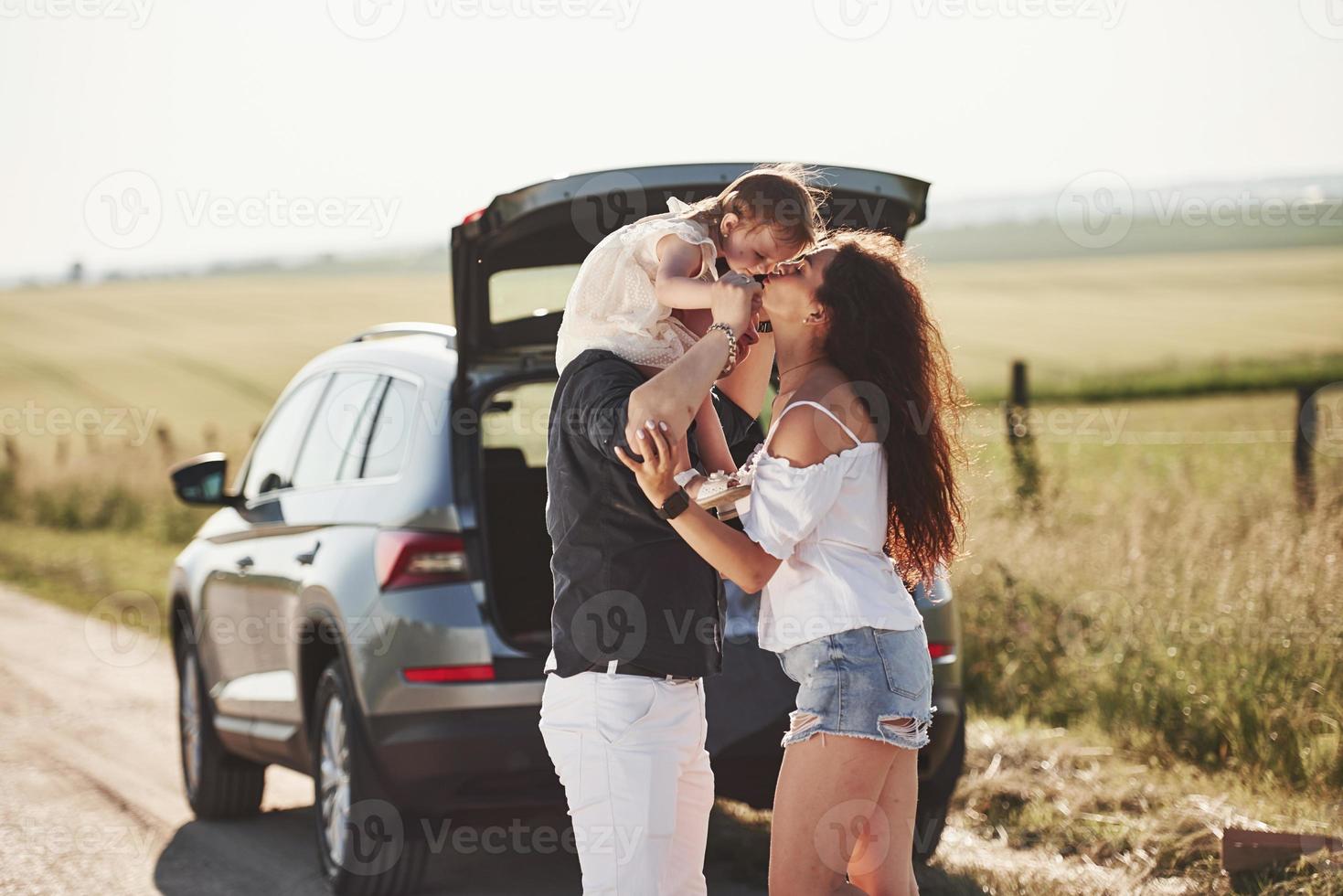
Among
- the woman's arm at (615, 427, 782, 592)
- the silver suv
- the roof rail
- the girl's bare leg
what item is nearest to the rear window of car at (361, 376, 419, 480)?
the silver suv

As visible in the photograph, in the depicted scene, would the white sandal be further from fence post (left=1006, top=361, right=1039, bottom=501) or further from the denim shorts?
fence post (left=1006, top=361, right=1039, bottom=501)

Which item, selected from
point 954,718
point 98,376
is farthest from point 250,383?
point 954,718

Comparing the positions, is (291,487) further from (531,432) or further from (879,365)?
(879,365)

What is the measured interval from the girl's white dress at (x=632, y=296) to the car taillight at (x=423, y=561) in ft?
6.84

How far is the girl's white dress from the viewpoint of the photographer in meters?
3.29

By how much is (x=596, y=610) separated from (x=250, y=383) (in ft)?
130

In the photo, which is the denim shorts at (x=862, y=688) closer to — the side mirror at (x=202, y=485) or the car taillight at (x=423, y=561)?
the car taillight at (x=423, y=561)

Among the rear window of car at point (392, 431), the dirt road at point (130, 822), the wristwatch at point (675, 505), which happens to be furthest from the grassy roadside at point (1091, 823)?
the wristwatch at point (675, 505)

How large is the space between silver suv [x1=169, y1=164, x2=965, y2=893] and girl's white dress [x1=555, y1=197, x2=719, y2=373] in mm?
1293

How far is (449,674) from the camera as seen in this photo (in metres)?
5.17

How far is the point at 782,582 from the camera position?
11.0ft

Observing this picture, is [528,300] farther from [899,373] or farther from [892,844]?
[892,844]

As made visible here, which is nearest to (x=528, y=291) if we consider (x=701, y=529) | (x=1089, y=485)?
(x=701, y=529)

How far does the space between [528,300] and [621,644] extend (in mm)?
2569
